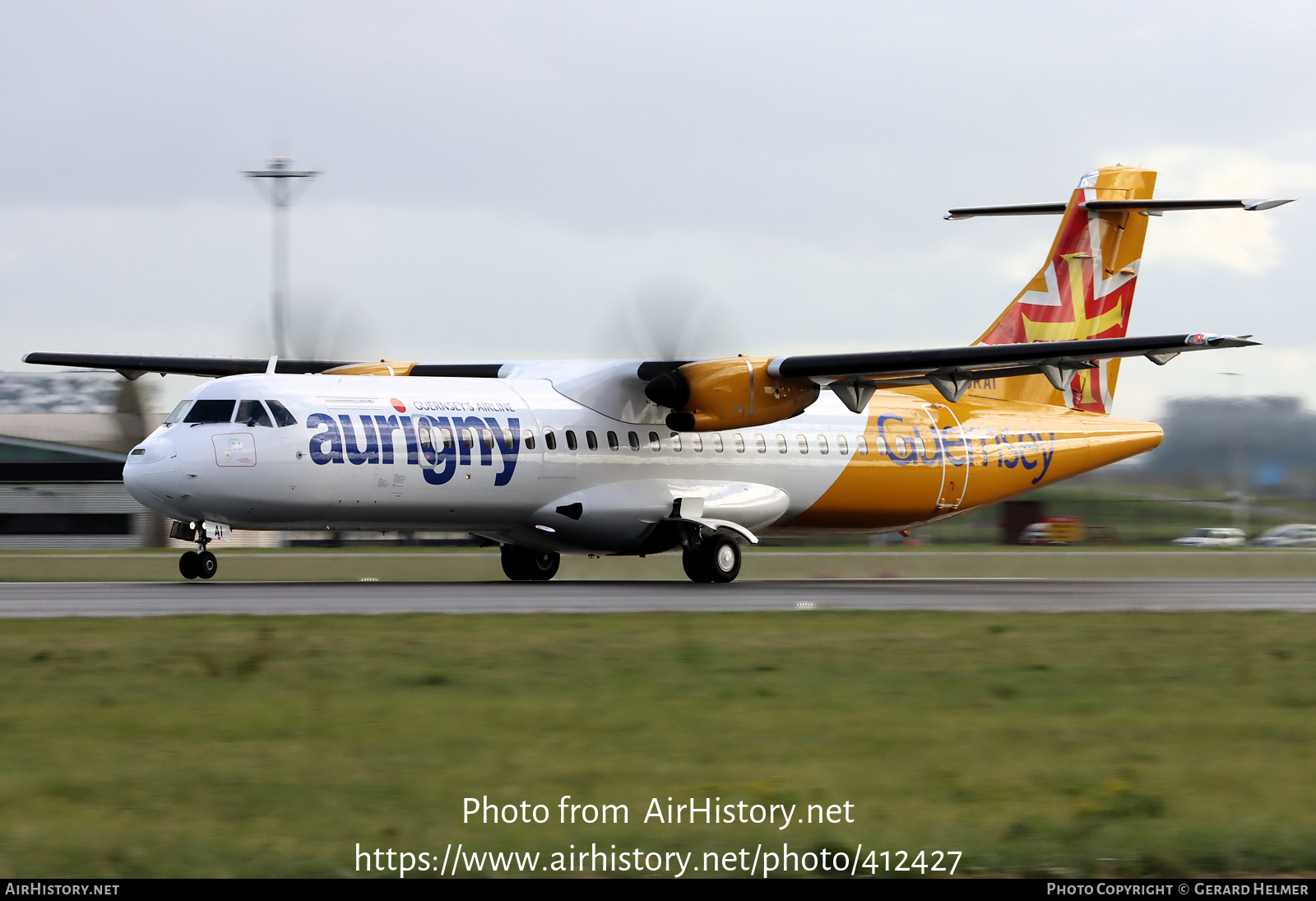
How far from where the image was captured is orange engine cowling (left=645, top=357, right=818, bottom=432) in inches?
915

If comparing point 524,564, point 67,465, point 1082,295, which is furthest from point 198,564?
point 67,465

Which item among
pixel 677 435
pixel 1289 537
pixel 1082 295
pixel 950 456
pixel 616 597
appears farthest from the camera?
pixel 1289 537

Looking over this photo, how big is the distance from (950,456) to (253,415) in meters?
12.9

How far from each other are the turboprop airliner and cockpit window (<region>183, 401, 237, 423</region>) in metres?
0.03

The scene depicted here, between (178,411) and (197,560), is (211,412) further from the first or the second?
(197,560)

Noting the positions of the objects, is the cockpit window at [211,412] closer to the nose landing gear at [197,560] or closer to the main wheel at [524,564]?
the nose landing gear at [197,560]

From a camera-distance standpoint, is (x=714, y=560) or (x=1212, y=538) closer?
(x=714, y=560)

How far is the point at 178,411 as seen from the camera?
809 inches

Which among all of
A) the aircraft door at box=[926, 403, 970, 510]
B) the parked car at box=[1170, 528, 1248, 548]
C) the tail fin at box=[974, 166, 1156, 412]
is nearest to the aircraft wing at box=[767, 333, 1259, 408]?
the aircraft door at box=[926, 403, 970, 510]

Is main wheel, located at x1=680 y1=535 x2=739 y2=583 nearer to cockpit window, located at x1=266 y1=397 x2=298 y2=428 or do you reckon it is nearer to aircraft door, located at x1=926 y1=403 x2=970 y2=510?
aircraft door, located at x1=926 y1=403 x2=970 y2=510

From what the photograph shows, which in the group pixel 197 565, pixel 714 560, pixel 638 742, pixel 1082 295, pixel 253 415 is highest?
pixel 1082 295

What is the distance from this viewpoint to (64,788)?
6887mm

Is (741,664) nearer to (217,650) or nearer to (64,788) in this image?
(217,650)

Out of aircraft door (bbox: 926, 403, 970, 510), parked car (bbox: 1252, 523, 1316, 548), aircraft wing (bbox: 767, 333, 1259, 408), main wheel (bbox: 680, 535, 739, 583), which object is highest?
aircraft wing (bbox: 767, 333, 1259, 408)
